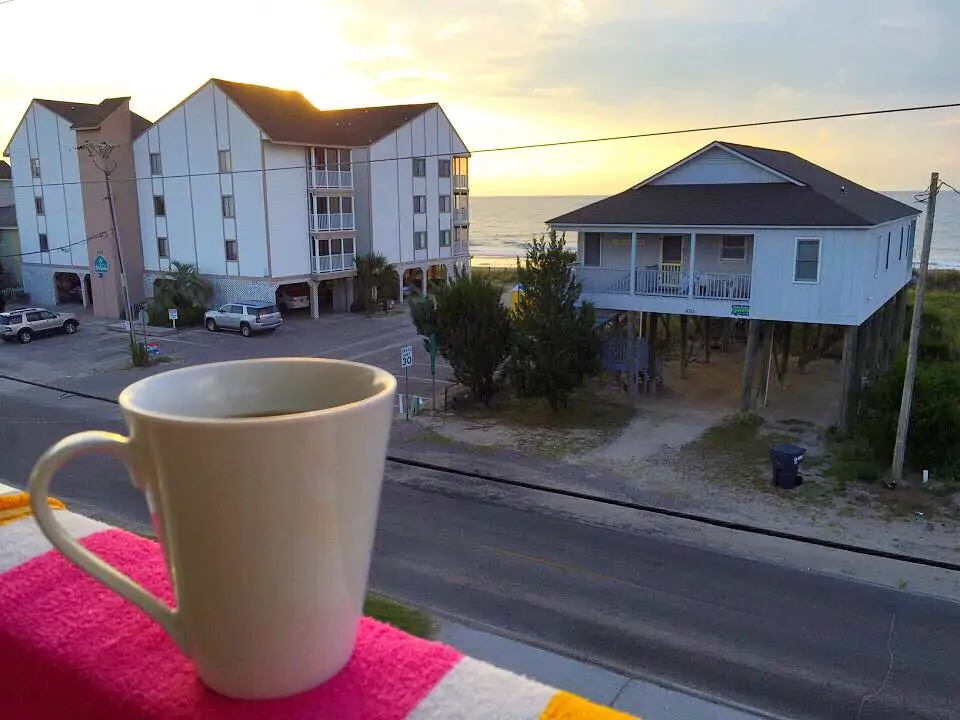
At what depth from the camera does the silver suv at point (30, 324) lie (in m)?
31.5

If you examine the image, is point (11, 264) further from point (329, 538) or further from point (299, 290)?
point (329, 538)

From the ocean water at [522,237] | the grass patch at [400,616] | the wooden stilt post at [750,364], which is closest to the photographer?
the grass patch at [400,616]

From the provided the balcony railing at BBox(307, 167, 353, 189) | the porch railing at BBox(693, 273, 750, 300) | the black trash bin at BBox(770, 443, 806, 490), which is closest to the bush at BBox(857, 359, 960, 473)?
the black trash bin at BBox(770, 443, 806, 490)

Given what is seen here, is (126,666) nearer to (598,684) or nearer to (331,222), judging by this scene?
(598,684)

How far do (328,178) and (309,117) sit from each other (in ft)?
17.3

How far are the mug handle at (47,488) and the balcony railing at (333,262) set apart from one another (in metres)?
36.6

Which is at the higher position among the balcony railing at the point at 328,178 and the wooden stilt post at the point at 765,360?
the balcony railing at the point at 328,178

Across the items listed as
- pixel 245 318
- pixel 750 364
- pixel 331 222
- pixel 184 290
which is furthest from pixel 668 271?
pixel 184 290

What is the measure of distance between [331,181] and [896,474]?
2907 cm

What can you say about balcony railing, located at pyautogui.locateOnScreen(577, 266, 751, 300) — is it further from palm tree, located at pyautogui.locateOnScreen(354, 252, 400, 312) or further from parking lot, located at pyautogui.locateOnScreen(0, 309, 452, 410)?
palm tree, located at pyautogui.locateOnScreen(354, 252, 400, 312)

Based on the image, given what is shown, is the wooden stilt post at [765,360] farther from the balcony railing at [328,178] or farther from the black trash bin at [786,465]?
the balcony railing at [328,178]

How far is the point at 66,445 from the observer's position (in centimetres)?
114

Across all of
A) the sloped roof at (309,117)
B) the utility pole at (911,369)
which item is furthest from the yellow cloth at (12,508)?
the sloped roof at (309,117)

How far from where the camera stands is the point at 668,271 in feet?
68.1
